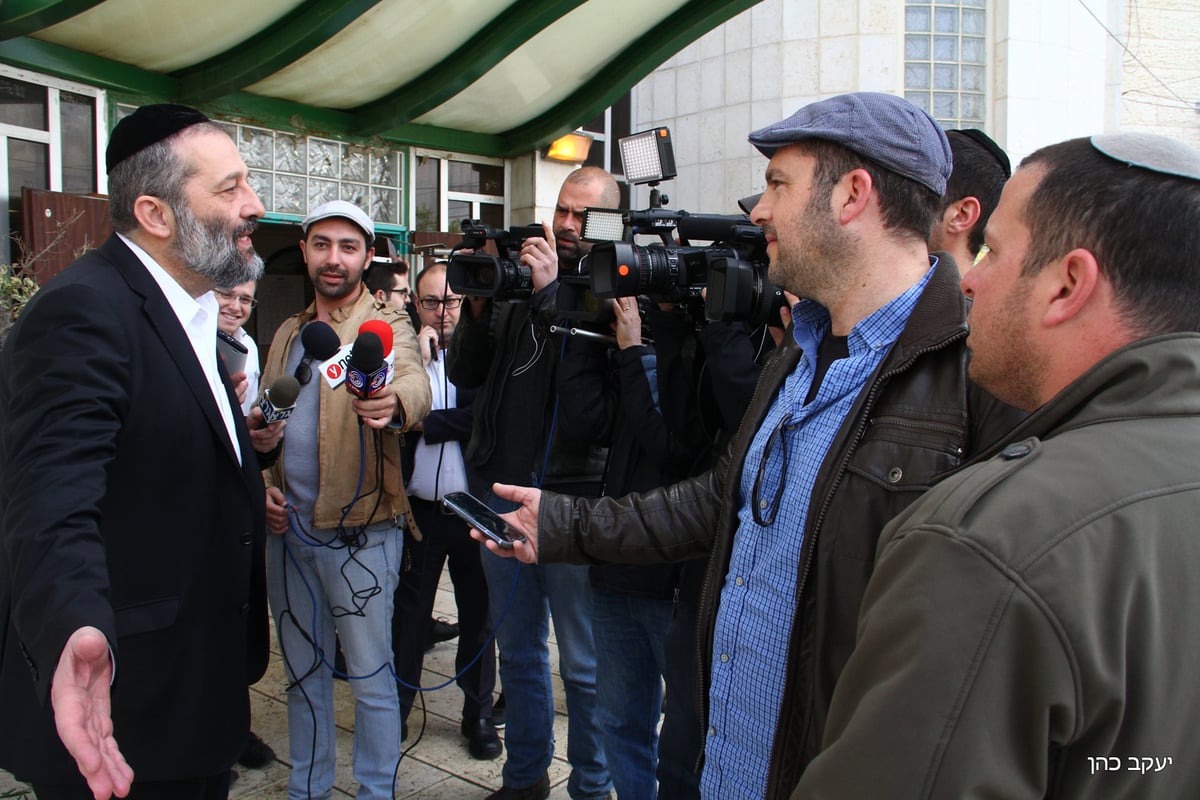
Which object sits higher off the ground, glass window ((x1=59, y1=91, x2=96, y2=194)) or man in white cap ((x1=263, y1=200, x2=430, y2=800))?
glass window ((x1=59, y1=91, x2=96, y2=194))

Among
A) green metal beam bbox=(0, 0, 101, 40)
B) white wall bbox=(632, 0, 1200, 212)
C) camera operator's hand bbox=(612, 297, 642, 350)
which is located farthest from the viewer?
white wall bbox=(632, 0, 1200, 212)

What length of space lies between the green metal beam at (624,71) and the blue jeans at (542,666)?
4.32 metres

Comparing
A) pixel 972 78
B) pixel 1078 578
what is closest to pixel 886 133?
pixel 1078 578

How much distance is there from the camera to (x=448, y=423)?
399 cm

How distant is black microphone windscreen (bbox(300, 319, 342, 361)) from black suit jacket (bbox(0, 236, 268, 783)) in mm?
852

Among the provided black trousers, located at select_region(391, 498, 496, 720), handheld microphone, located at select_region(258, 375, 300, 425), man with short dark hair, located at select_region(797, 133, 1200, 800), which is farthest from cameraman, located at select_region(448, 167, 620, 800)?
man with short dark hair, located at select_region(797, 133, 1200, 800)

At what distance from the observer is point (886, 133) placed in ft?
5.79

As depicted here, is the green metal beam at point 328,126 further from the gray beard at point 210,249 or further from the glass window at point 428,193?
the gray beard at point 210,249

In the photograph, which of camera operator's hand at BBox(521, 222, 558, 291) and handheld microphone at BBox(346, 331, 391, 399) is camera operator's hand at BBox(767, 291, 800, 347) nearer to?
camera operator's hand at BBox(521, 222, 558, 291)

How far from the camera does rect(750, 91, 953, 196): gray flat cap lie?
1.76 metres

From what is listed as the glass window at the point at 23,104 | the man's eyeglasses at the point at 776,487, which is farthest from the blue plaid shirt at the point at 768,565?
the glass window at the point at 23,104

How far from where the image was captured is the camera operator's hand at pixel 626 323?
3014 millimetres

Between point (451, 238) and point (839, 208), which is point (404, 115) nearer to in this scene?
point (451, 238)

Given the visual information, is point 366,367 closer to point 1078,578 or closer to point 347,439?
point 347,439
